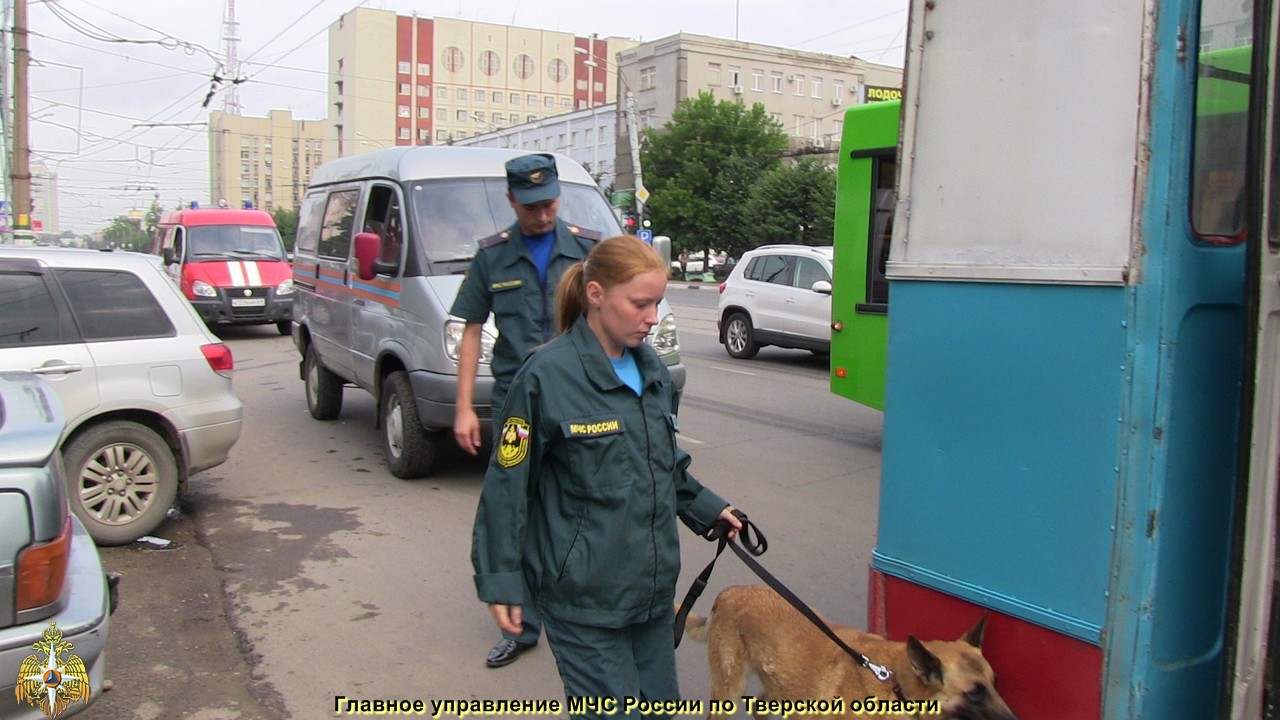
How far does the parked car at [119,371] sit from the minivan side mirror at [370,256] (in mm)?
1303

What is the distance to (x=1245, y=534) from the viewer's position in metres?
2.28

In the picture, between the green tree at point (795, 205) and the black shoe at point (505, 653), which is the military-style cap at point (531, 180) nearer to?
the black shoe at point (505, 653)

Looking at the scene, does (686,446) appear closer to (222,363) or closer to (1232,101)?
(222,363)

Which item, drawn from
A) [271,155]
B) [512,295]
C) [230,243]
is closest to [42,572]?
[512,295]

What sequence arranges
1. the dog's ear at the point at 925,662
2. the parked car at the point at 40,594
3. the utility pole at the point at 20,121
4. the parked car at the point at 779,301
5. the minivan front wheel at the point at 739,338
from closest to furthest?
the dog's ear at the point at 925,662 < the parked car at the point at 40,594 < the parked car at the point at 779,301 < the minivan front wheel at the point at 739,338 < the utility pole at the point at 20,121

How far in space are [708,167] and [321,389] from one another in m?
47.8

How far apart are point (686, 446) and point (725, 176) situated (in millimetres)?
46968

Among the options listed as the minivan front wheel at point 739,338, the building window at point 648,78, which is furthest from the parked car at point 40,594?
the building window at point 648,78

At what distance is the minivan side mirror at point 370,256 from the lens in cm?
708

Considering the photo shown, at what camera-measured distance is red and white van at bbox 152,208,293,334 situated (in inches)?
677

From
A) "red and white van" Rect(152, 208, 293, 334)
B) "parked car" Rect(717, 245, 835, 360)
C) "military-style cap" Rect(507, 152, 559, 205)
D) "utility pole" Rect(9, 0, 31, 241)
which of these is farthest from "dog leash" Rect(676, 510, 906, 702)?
"utility pole" Rect(9, 0, 31, 241)

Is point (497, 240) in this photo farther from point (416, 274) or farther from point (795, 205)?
point (795, 205)

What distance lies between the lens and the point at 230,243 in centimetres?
1830

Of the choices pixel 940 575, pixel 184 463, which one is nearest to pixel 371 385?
pixel 184 463
